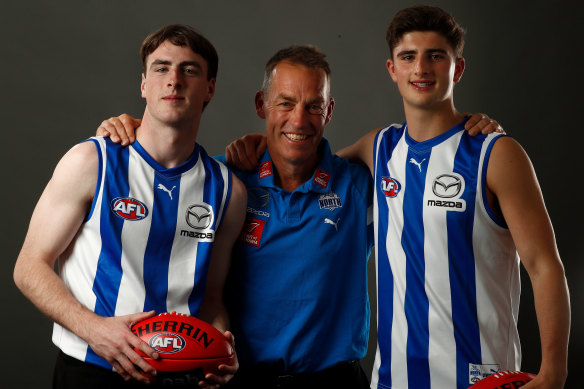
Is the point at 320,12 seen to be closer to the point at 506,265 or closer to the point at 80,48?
the point at 80,48

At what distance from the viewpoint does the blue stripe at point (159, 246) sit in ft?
6.53

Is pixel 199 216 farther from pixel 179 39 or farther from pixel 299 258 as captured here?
pixel 179 39

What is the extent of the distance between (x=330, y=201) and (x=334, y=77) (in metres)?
1.55

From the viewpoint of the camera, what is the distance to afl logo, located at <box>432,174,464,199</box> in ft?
6.40

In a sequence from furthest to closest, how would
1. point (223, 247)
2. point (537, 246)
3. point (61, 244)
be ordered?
point (223, 247)
point (61, 244)
point (537, 246)

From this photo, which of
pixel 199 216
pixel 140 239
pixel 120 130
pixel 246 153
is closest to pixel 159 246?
pixel 140 239

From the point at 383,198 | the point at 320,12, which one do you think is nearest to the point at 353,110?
the point at 320,12

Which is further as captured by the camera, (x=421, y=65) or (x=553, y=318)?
(x=421, y=65)

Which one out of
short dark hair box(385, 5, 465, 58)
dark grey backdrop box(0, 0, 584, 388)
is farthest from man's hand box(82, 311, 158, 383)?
dark grey backdrop box(0, 0, 584, 388)

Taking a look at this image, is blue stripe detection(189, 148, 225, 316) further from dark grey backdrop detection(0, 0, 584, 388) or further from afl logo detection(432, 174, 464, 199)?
dark grey backdrop detection(0, 0, 584, 388)

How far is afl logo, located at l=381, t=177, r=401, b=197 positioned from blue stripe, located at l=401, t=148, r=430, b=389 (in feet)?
0.17

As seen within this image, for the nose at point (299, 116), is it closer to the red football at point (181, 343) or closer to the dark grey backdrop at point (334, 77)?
the red football at point (181, 343)

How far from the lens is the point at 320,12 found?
3588 millimetres

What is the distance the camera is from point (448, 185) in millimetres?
1971
